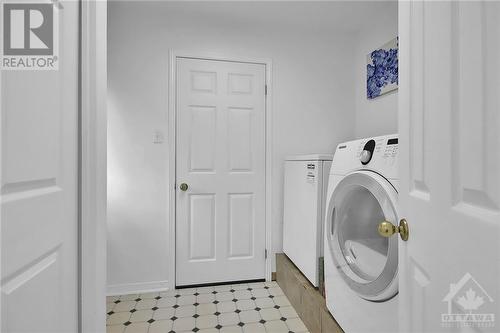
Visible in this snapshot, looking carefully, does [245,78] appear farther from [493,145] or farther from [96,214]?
[493,145]

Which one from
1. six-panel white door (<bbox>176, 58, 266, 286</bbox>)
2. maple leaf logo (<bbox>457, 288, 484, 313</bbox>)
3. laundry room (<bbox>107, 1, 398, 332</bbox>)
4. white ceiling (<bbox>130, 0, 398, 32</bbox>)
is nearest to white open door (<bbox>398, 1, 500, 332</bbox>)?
maple leaf logo (<bbox>457, 288, 484, 313</bbox>)

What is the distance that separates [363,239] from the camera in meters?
1.36

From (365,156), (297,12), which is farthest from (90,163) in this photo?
(297,12)

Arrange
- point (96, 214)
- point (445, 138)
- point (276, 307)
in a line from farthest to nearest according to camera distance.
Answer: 1. point (276, 307)
2. point (96, 214)
3. point (445, 138)

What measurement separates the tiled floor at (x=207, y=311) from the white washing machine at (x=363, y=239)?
1.80 feet

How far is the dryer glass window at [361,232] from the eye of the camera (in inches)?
49.7

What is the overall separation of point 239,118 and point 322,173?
0.98m

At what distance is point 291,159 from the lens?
2.22 m

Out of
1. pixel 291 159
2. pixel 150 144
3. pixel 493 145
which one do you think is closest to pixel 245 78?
pixel 291 159

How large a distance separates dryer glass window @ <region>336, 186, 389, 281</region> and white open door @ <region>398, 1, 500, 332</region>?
46 centimetres

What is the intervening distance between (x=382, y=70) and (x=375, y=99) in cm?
24

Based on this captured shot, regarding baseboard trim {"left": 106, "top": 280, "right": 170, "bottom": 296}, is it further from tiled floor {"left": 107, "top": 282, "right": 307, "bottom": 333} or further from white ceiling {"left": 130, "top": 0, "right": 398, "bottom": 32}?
white ceiling {"left": 130, "top": 0, "right": 398, "bottom": 32}

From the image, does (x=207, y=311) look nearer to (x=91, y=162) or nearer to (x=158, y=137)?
(x=158, y=137)

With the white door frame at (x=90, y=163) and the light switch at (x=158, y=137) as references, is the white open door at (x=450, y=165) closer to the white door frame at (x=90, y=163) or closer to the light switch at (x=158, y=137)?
the white door frame at (x=90, y=163)
